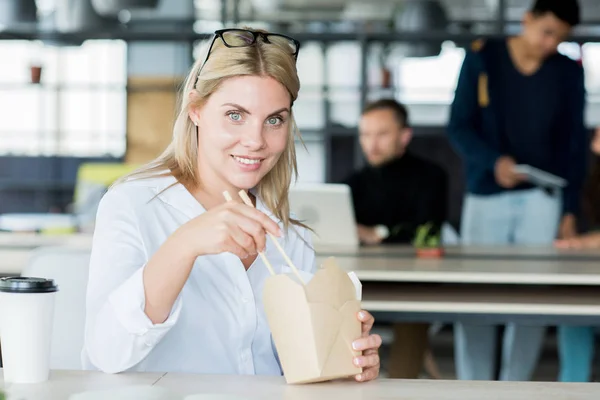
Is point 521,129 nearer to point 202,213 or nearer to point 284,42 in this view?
point 284,42

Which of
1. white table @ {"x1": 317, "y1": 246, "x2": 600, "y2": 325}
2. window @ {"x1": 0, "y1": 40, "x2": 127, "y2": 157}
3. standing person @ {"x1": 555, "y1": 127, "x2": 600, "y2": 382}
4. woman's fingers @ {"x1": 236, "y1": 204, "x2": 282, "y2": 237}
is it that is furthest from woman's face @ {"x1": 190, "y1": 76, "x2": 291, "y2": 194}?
window @ {"x1": 0, "y1": 40, "x2": 127, "y2": 157}

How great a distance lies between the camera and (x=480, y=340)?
350cm

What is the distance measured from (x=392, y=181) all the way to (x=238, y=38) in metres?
2.73

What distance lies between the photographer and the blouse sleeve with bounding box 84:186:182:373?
125cm

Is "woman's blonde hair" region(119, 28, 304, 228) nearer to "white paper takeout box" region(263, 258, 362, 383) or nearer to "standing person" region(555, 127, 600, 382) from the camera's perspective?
"white paper takeout box" region(263, 258, 362, 383)

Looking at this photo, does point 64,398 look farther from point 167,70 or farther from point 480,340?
point 167,70

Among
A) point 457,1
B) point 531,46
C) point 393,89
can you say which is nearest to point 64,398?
point 531,46

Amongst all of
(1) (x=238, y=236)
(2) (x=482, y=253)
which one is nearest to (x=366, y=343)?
(1) (x=238, y=236)

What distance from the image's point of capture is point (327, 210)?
10.9 ft

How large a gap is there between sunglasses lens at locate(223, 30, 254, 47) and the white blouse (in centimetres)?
26

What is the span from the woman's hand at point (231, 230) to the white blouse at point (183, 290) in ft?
0.57

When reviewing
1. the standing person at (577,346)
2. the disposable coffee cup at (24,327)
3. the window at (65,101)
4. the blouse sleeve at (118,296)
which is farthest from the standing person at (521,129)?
the window at (65,101)

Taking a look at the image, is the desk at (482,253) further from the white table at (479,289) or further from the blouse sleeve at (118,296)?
the blouse sleeve at (118,296)

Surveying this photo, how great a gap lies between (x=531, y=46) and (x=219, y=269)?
2.71m
